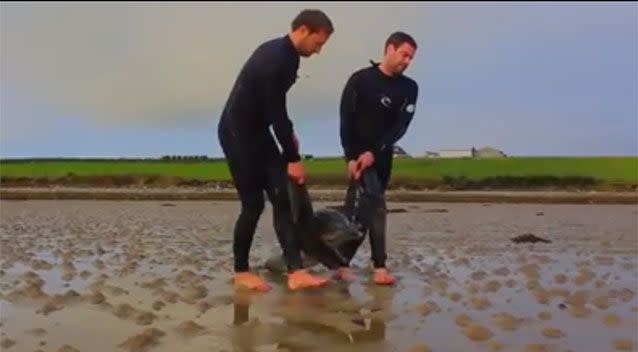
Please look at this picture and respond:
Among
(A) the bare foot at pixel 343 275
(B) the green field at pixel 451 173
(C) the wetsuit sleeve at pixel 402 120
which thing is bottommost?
(B) the green field at pixel 451 173

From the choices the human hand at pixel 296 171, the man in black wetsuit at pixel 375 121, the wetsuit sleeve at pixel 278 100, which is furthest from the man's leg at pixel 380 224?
the wetsuit sleeve at pixel 278 100

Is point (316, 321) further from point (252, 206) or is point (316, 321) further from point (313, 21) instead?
point (313, 21)

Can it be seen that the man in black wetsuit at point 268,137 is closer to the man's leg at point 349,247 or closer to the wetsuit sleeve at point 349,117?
the man's leg at point 349,247

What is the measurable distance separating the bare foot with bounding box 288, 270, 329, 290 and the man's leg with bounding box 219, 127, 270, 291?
21 cm

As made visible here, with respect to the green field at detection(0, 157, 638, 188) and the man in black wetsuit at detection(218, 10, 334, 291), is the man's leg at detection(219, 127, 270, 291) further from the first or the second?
the green field at detection(0, 157, 638, 188)

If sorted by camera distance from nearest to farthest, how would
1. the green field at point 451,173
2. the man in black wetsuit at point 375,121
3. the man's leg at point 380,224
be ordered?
1. the man's leg at point 380,224
2. the man in black wetsuit at point 375,121
3. the green field at point 451,173

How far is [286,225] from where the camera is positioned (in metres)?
6.78

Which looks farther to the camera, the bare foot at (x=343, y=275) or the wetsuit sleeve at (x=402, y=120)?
the wetsuit sleeve at (x=402, y=120)

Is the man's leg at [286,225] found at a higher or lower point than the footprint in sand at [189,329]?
higher

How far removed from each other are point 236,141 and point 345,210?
140 centimetres

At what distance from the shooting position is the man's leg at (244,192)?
657 centimetres

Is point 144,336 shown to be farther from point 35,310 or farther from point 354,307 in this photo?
point 354,307

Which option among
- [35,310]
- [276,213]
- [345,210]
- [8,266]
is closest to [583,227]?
[345,210]

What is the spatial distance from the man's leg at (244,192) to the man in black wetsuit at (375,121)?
97 cm
